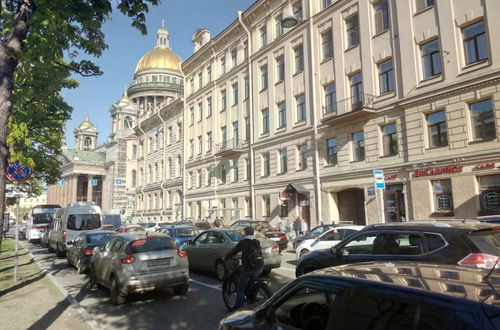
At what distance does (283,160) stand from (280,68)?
7.24 m

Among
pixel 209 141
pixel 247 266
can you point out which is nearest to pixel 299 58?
pixel 209 141

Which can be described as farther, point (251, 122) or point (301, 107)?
point (251, 122)

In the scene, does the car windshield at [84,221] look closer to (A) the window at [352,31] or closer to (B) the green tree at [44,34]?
(B) the green tree at [44,34]

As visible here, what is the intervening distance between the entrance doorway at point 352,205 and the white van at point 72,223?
14.5 m

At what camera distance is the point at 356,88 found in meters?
23.7

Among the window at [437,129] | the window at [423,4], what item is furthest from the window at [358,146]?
the window at [423,4]

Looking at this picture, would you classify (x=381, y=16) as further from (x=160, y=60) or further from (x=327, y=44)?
(x=160, y=60)

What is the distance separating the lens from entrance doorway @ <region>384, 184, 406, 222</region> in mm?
20422

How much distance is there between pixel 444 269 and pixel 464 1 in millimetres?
19556

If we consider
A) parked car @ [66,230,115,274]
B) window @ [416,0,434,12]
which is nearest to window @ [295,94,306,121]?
window @ [416,0,434,12]

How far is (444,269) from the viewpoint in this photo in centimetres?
303

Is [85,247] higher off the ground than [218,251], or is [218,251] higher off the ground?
A: [85,247]

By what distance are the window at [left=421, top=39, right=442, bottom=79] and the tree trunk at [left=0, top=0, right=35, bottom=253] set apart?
18.2 metres

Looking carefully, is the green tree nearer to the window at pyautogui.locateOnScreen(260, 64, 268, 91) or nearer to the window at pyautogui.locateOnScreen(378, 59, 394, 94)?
the window at pyautogui.locateOnScreen(378, 59, 394, 94)
